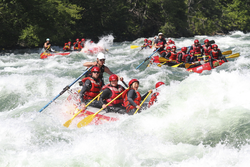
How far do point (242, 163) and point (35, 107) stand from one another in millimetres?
5248

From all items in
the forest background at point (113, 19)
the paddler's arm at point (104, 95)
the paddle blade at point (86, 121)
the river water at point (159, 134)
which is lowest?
the paddle blade at point (86, 121)

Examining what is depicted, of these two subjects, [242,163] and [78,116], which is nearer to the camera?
[242,163]

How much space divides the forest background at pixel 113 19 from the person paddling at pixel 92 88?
13911 millimetres

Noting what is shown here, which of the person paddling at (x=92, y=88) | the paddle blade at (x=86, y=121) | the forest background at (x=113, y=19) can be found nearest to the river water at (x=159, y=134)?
the paddle blade at (x=86, y=121)

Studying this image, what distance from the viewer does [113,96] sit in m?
5.80

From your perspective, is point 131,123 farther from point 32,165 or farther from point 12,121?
point 12,121

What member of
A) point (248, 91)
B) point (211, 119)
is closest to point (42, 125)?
point (211, 119)

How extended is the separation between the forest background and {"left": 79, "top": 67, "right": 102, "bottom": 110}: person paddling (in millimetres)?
13911

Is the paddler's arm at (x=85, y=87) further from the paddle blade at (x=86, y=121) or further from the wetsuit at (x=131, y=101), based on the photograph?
the wetsuit at (x=131, y=101)

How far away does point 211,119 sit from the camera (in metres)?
4.71

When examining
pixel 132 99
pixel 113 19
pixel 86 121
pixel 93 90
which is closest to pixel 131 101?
pixel 132 99

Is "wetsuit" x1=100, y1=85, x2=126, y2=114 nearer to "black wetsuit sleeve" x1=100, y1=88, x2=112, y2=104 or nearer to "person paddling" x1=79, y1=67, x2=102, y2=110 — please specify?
"black wetsuit sleeve" x1=100, y1=88, x2=112, y2=104

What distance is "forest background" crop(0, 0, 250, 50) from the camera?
62.3ft

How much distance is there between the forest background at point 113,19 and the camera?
18986 millimetres
